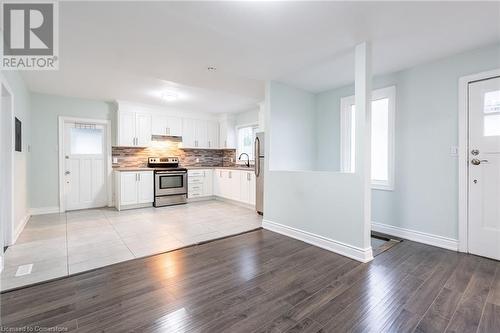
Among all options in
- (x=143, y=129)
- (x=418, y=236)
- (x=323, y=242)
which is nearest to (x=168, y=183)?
(x=143, y=129)

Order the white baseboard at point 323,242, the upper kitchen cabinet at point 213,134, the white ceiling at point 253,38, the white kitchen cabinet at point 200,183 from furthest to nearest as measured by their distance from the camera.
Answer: the upper kitchen cabinet at point 213,134 → the white kitchen cabinet at point 200,183 → the white baseboard at point 323,242 → the white ceiling at point 253,38

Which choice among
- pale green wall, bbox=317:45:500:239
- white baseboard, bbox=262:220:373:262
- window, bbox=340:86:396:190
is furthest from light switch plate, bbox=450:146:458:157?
white baseboard, bbox=262:220:373:262

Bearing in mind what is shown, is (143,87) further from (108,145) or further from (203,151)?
(203,151)

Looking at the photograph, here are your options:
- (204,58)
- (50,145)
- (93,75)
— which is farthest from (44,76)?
(204,58)

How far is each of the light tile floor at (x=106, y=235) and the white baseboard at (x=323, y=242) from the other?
16.9 inches

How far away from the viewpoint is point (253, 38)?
2354 mm

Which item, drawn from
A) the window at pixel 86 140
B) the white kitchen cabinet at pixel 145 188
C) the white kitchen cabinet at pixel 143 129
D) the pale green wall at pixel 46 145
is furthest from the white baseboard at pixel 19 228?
the white kitchen cabinet at pixel 143 129

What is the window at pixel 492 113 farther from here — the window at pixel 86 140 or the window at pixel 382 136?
the window at pixel 86 140

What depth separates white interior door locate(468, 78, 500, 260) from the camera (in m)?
2.50

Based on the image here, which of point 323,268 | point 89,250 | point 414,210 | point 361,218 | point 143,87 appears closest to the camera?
point 323,268

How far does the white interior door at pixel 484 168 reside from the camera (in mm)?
2500

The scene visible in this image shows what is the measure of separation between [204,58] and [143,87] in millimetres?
1875

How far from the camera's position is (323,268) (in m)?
2.36

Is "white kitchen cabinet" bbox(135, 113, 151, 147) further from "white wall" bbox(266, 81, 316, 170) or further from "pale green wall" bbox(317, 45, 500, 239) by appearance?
"pale green wall" bbox(317, 45, 500, 239)
